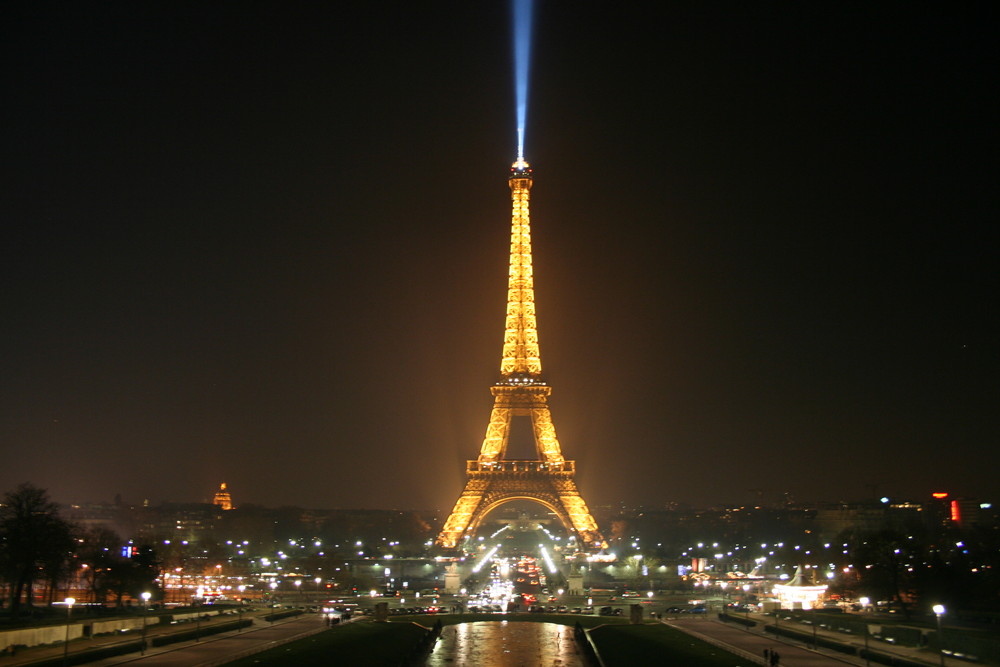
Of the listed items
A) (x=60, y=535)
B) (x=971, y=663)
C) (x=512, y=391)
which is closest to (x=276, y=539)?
(x=512, y=391)

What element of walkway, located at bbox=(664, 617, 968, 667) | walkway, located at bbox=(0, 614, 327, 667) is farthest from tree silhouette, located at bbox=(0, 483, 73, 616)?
walkway, located at bbox=(664, 617, 968, 667)

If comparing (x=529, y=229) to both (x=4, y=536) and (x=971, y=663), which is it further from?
(x=971, y=663)

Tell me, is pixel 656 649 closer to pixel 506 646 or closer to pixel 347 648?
pixel 506 646

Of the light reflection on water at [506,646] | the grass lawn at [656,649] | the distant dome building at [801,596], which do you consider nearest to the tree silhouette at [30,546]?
the light reflection on water at [506,646]

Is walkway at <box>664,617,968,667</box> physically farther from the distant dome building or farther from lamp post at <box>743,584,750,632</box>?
the distant dome building

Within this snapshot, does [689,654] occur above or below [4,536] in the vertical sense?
below
